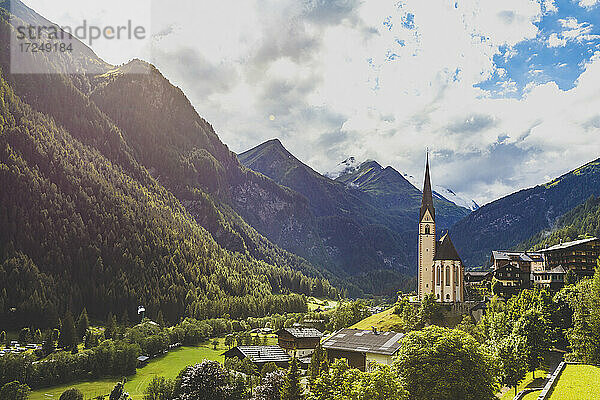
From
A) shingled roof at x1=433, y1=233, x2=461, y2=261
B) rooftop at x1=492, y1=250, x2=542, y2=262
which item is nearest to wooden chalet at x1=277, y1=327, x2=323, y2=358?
shingled roof at x1=433, y1=233, x2=461, y2=261

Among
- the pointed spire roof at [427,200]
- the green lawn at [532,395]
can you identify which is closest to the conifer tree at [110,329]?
the pointed spire roof at [427,200]

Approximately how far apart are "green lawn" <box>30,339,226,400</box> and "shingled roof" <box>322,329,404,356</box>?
133 feet

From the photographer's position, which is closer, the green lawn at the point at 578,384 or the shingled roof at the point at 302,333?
the green lawn at the point at 578,384

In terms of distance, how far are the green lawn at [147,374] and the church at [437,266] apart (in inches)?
2227

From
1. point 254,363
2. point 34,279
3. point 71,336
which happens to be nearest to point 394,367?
point 254,363

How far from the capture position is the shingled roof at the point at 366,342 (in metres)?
87.8

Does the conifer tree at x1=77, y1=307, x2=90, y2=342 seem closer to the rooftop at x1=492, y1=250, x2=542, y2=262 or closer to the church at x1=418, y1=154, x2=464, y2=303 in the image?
the church at x1=418, y1=154, x2=464, y2=303

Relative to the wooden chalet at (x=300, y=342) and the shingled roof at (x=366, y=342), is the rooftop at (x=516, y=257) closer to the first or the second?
the shingled roof at (x=366, y=342)

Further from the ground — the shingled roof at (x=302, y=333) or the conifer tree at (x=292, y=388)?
the conifer tree at (x=292, y=388)

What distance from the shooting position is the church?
117 m

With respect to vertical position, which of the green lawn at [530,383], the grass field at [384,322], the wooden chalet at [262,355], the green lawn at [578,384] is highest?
the green lawn at [578,384]

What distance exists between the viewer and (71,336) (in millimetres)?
147500

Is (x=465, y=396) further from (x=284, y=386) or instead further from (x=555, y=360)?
(x=555, y=360)

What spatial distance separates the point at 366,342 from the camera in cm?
9275
